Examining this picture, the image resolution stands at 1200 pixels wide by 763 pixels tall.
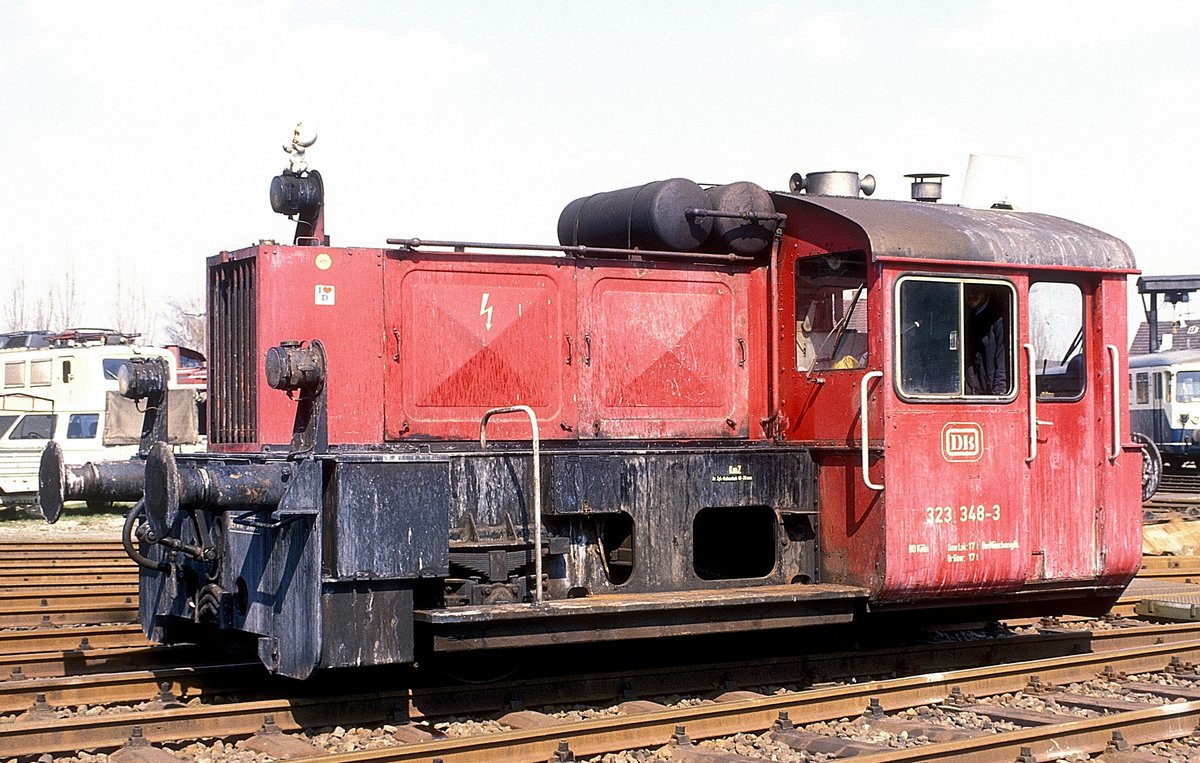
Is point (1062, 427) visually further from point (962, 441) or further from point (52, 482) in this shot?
point (52, 482)

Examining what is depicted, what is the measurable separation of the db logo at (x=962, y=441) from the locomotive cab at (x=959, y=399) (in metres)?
0.01

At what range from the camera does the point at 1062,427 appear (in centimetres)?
855

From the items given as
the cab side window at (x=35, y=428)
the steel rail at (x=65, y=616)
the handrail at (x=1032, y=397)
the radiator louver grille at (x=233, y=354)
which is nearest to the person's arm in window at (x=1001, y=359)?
the handrail at (x=1032, y=397)

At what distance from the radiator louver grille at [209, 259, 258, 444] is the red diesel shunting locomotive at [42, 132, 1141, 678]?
0.08ft

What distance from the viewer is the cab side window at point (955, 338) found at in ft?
26.2

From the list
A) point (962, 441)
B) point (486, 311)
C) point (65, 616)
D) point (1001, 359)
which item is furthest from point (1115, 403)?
point (65, 616)

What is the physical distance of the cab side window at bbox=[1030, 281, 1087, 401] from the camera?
→ 8.59m

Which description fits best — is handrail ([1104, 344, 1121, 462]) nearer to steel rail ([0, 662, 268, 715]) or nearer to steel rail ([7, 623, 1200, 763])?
steel rail ([7, 623, 1200, 763])

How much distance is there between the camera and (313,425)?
6.86m

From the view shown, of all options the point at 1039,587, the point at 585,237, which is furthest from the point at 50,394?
the point at 1039,587

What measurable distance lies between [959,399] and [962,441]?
247 millimetres

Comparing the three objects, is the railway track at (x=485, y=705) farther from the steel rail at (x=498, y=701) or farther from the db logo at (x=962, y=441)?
the db logo at (x=962, y=441)

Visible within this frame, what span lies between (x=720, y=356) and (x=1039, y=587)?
2.42 m

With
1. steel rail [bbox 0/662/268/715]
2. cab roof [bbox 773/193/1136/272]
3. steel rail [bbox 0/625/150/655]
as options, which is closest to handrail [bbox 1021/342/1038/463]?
cab roof [bbox 773/193/1136/272]
